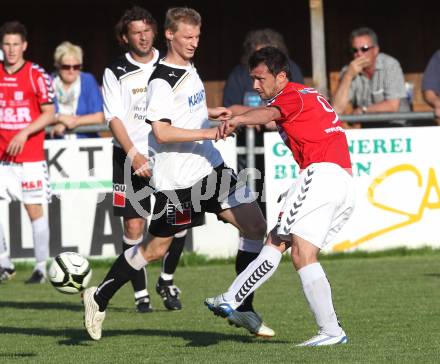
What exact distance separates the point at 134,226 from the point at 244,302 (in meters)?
2.06

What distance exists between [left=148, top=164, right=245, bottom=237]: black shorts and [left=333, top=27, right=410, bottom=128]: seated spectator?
5.18 meters

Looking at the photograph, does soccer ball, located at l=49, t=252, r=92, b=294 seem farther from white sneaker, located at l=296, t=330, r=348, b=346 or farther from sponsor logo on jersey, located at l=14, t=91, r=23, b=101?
sponsor logo on jersey, located at l=14, t=91, r=23, b=101

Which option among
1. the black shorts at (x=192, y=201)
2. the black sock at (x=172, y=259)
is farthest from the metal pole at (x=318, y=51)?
the black shorts at (x=192, y=201)

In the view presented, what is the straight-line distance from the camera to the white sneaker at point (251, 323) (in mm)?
7988

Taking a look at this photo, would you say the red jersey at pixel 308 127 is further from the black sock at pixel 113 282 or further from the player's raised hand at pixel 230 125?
the black sock at pixel 113 282

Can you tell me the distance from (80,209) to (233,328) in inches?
197

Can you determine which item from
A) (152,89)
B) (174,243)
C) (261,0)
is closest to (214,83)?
(261,0)

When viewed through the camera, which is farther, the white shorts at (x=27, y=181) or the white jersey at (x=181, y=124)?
the white shorts at (x=27, y=181)

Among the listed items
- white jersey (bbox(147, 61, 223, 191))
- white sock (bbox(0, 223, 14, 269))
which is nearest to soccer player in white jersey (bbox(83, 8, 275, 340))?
white jersey (bbox(147, 61, 223, 191))

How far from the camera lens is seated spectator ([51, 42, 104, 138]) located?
44.7 feet

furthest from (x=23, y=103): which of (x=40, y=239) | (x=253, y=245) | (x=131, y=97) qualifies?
(x=253, y=245)

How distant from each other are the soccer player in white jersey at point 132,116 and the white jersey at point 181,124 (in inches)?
41.8

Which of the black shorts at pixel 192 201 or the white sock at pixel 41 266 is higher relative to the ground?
the black shorts at pixel 192 201

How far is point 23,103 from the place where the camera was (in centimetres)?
1227
